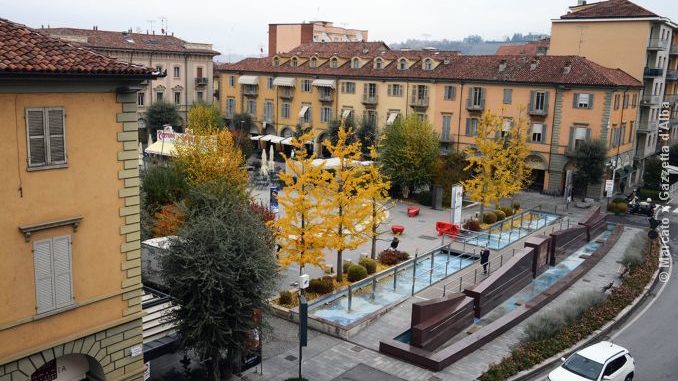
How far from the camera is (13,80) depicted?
12.2 metres

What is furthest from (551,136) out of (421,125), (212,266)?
(212,266)

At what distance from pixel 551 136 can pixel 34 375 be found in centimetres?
4356

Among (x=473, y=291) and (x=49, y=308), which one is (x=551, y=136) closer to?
(x=473, y=291)

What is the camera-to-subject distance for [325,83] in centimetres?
6159

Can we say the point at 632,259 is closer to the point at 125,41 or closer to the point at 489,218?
the point at 489,218

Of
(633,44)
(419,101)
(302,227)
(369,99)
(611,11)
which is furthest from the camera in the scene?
(369,99)

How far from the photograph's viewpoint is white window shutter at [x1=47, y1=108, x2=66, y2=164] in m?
13.0

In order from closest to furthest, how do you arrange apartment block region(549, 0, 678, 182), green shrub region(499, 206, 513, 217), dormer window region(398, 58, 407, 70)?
green shrub region(499, 206, 513, 217) → apartment block region(549, 0, 678, 182) → dormer window region(398, 58, 407, 70)

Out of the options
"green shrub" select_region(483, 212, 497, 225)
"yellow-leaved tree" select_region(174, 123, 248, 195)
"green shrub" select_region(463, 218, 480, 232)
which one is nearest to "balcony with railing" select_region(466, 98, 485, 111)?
"green shrub" select_region(483, 212, 497, 225)

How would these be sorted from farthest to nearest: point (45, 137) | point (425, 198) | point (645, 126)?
point (645, 126) < point (425, 198) < point (45, 137)

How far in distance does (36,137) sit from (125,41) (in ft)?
188

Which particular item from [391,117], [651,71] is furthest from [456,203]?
[651,71]

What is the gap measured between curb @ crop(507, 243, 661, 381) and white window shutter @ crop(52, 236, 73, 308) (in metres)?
13.0

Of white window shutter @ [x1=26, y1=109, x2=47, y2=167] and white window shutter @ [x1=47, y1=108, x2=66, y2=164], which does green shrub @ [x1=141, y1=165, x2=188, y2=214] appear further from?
white window shutter @ [x1=26, y1=109, x2=47, y2=167]
